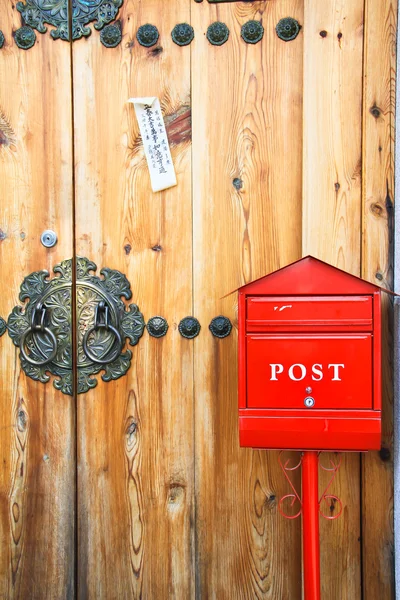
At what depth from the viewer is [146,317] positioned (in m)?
1.71

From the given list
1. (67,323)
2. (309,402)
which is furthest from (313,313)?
(67,323)

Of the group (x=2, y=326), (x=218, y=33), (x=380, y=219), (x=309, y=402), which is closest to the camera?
(x=309, y=402)

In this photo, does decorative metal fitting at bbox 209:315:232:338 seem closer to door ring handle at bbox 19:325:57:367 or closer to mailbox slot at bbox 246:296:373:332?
mailbox slot at bbox 246:296:373:332

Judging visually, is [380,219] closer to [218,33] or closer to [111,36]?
[218,33]

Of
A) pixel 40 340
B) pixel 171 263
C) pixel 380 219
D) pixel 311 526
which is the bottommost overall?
pixel 311 526

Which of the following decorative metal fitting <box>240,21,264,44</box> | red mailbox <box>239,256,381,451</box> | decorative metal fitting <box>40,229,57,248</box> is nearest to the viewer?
red mailbox <box>239,256,381,451</box>

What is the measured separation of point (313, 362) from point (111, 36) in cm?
118

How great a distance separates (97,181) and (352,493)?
4.01 ft

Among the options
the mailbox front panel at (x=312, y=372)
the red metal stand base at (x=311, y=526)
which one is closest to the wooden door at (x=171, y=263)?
the red metal stand base at (x=311, y=526)

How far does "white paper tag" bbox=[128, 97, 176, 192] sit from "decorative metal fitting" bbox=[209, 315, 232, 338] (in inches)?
17.5

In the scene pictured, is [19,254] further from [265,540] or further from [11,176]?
[265,540]

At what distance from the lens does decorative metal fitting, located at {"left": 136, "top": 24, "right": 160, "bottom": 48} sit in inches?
65.8

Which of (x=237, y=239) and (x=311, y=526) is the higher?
(x=237, y=239)

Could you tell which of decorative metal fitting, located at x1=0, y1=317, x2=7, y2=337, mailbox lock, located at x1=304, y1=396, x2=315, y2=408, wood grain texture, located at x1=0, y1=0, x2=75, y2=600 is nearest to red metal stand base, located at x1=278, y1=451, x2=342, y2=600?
mailbox lock, located at x1=304, y1=396, x2=315, y2=408
